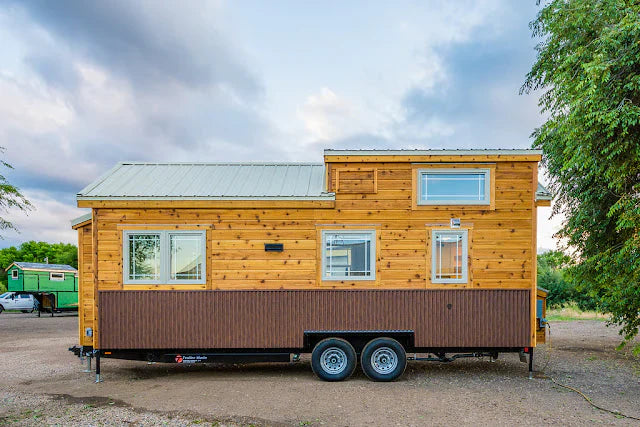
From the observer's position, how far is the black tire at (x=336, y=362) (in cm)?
800

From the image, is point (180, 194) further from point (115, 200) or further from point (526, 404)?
point (526, 404)

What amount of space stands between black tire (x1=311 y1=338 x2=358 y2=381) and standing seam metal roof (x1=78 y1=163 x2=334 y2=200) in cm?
271

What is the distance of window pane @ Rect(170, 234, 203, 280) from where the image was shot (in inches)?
324

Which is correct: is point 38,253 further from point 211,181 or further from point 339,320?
point 339,320

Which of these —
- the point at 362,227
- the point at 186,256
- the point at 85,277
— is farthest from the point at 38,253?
the point at 362,227

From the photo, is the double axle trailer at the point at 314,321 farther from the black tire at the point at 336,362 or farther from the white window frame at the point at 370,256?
the white window frame at the point at 370,256

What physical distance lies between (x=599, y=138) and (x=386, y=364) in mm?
6112

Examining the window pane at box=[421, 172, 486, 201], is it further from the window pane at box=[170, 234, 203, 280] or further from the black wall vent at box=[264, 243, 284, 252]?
the window pane at box=[170, 234, 203, 280]

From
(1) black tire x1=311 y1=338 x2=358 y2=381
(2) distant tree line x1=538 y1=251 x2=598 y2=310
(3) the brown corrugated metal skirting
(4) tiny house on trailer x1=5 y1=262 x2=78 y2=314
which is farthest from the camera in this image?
(2) distant tree line x1=538 y1=251 x2=598 y2=310

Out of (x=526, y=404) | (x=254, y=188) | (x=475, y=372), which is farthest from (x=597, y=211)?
(x=254, y=188)

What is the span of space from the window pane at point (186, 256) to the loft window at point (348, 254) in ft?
7.77

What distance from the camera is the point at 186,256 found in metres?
8.30

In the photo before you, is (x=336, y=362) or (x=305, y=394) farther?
(x=336, y=362)

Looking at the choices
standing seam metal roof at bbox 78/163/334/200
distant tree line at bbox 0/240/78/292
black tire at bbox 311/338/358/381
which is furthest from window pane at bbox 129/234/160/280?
distant tree line at bbox 0/240/78/292
